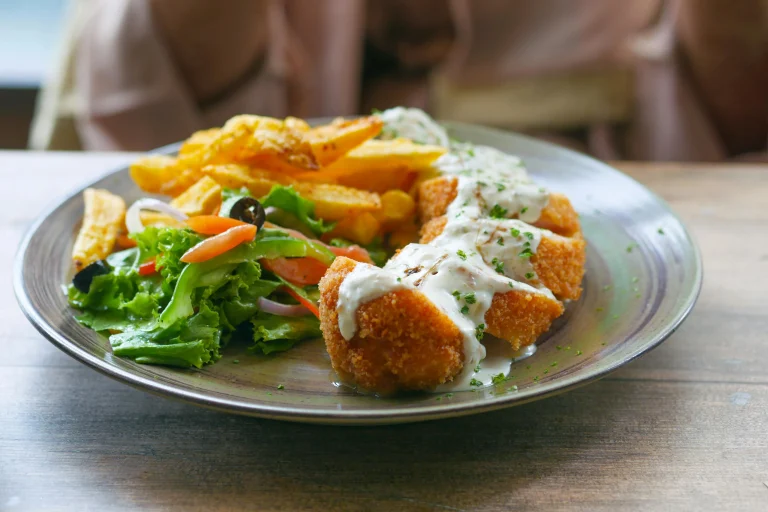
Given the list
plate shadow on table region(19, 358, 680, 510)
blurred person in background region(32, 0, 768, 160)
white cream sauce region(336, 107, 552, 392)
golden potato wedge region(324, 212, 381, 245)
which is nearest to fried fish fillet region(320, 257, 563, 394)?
white cream sauce region(336, 107, 552, 392)

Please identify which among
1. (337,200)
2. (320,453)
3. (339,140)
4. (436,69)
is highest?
(339,140)

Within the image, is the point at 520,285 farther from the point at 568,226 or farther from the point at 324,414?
the point at 324,414

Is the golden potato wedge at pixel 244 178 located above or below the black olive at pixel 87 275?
above

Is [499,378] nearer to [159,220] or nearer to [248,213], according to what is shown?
[248,213]

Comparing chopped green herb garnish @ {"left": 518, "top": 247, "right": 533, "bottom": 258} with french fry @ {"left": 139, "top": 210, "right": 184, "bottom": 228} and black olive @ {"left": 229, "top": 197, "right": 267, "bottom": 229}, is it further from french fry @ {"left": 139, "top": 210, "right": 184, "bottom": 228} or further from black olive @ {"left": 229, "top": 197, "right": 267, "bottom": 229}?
french fry @ {"left": 139, "top": 210, "right": 184, "bottom": 228}

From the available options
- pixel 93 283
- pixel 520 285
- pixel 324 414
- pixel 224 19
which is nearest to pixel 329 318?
pixel 324 414

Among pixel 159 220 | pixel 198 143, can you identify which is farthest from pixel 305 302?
pixel 198 143

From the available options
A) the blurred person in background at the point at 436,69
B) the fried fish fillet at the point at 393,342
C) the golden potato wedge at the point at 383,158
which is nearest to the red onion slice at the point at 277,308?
the fried fish fillet at the point at 393,342

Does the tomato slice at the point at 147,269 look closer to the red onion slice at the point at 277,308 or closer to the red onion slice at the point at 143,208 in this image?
the red onion slice at the point at 143,208
